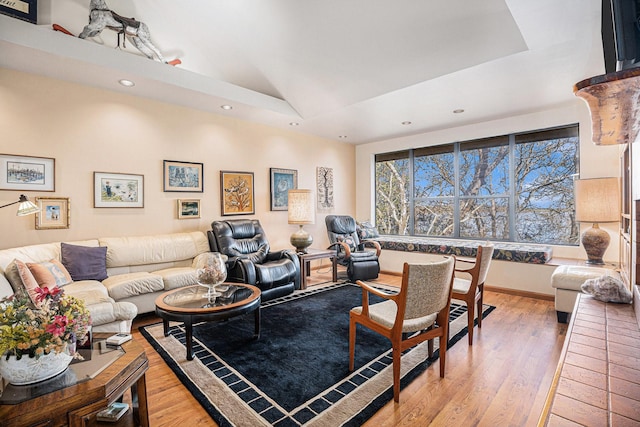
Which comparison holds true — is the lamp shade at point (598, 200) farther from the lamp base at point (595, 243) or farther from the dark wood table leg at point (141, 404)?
the dark wood table leg at point (141, 404)

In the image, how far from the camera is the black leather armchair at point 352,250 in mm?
Result: 5023

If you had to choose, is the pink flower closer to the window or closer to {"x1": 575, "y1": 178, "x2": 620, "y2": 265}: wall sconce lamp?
{"x1": 575, "y1": 178, "x2": 620, "y2": 265}: wall sconce lamp

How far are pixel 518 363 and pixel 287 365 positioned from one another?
181 centimetres

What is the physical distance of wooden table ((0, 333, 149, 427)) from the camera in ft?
3.83

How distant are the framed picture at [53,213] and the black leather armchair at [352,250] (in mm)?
3621

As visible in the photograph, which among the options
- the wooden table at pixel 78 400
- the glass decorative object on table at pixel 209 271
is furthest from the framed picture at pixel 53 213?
the wooden table at pixel 78 400

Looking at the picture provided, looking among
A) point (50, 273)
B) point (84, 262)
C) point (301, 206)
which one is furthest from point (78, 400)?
point (301, 206)

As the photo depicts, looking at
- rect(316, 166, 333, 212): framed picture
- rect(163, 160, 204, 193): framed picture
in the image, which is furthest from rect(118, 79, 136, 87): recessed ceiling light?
rect(316, 166, 333, 212): framed picture

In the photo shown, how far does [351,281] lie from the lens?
5066mm

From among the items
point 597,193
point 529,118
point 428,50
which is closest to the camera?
point 428,50

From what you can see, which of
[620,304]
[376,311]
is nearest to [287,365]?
[376,311]

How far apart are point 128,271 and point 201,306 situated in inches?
68.9

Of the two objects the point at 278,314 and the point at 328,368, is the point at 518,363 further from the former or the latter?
the point at 278,314

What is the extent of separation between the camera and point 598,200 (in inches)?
148
